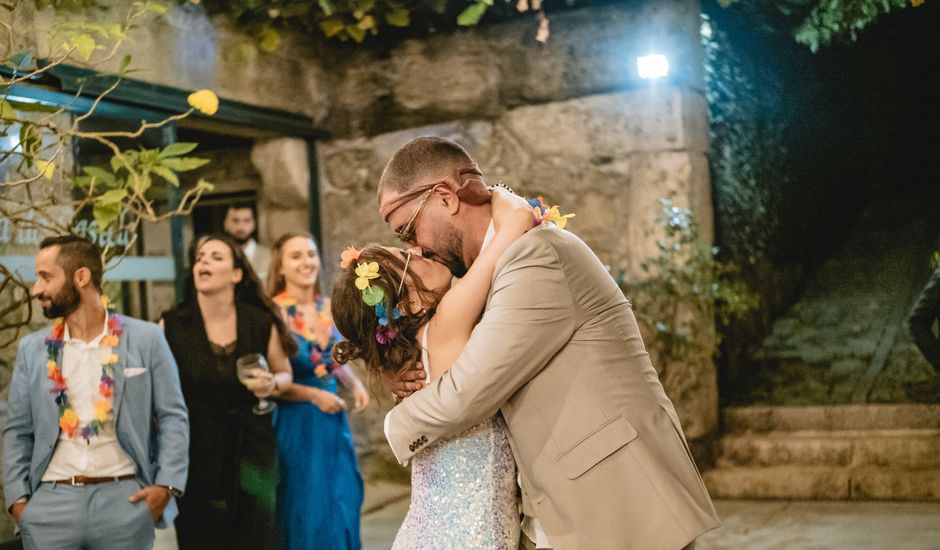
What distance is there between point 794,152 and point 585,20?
12.8 feet

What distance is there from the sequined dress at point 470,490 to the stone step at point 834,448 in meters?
4.20

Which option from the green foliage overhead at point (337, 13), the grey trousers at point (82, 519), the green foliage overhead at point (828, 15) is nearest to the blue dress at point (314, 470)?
the grey trousers at point (82, 519)

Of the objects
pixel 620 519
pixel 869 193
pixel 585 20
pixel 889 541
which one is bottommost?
pixel 889 541

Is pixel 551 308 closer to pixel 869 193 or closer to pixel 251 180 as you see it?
pixel 251 180

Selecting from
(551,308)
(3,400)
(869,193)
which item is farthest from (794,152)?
(551,308)

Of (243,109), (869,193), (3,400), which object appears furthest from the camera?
(869,193)

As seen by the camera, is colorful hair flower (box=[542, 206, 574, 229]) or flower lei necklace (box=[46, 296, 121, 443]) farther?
flower lei necklace (box=[46, 296, 121, 443])

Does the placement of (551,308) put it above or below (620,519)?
above

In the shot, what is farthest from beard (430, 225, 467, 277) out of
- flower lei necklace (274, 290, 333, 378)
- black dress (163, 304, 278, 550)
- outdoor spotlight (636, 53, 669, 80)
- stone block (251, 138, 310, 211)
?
stone block (251, 138, 310, 211)

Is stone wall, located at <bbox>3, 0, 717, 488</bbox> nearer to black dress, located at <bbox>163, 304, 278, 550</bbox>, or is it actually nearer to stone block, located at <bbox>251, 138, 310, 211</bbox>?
stone block, located at <bbox>251, 138, 310, 211</bbox>

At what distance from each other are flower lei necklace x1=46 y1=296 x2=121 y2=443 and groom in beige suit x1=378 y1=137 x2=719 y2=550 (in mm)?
1627

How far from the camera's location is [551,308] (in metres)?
2.00

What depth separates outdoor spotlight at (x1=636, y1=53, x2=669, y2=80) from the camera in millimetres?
5871

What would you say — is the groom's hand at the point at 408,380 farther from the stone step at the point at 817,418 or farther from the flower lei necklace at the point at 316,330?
the stone step at the point at 817,418
